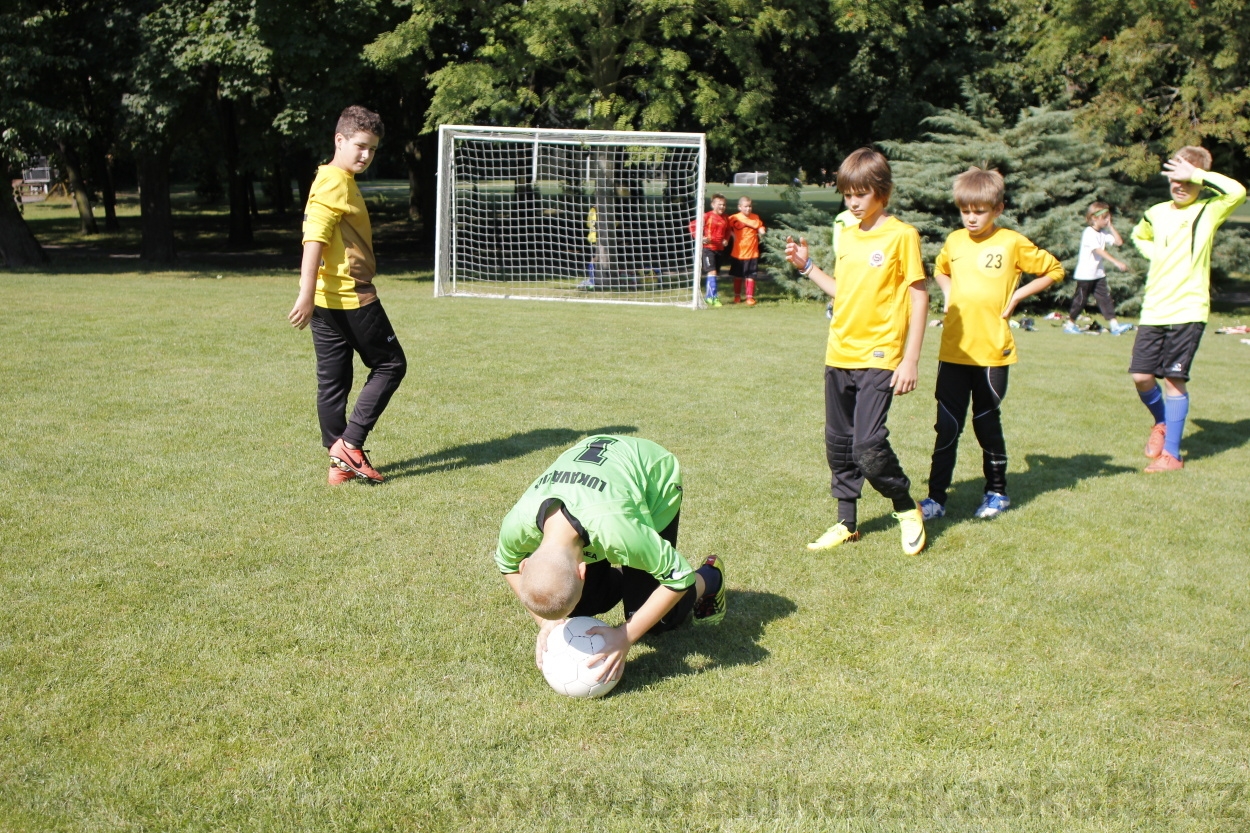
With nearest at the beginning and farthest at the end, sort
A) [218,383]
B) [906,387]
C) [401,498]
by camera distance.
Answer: [906,387], [401,498], [218,383]

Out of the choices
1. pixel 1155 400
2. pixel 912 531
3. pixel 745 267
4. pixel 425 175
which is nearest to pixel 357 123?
pixel 912 531

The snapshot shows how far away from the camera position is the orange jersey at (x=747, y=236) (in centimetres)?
1695

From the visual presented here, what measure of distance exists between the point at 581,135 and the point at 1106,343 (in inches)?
337

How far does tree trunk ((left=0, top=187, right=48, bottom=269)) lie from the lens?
18547 millimetres

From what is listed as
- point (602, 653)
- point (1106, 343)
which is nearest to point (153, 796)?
point (602, 653)

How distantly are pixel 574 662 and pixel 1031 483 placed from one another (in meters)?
4.21

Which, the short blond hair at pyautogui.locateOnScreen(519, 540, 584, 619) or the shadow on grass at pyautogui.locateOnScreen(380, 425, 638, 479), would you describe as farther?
the shadow on grass at pyautogui.locateOnScreen(380, 425, 638, 479)

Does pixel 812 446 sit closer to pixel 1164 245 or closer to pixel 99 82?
pixel 1164 245

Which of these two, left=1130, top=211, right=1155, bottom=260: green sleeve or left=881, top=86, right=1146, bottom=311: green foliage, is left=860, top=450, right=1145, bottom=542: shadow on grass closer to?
left=1130, top=211, right=1155, bottom=260: green sleeve

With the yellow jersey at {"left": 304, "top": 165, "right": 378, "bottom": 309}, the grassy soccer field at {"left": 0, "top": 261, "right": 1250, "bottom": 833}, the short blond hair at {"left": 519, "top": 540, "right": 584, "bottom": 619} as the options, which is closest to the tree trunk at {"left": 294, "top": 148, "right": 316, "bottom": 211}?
the grassy soccer field at {"left": 0, "top": 261, "right": 1250, "bottom": 833}

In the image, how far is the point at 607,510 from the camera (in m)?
3.40

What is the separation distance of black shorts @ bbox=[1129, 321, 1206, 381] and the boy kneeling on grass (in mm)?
4576

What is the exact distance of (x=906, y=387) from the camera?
486cm

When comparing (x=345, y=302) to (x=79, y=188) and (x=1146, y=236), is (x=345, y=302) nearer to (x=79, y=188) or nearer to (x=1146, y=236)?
(x=1146, y=236)
